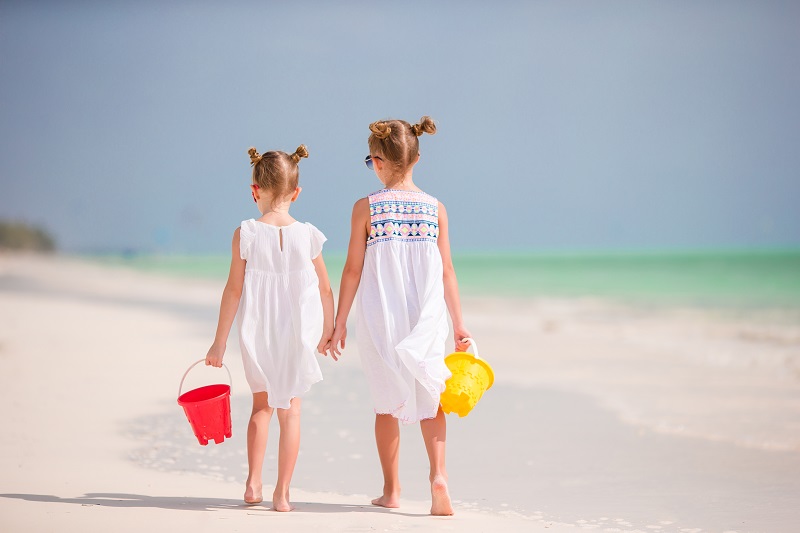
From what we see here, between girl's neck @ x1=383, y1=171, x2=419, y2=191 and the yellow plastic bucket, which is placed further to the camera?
girl's neck @ x1=383, y1=171, x2=419, y2=191

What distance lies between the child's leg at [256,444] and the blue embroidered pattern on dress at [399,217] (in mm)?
744

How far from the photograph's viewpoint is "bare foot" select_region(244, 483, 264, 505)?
3500 millimetres

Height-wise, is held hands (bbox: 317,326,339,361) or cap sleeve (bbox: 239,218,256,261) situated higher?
cap sleeve (bbox: 239,218,256,261)

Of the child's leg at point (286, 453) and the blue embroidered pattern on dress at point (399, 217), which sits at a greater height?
the blue embroidered pattern on dress at point (399, 217)

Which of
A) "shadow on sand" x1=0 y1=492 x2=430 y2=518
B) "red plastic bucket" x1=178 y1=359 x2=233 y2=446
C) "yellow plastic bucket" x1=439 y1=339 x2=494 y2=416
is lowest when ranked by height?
"shadow on sand" x1=0 y1=492 x2=430 y2=518

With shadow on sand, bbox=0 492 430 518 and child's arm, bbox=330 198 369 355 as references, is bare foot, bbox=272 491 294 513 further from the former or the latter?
child's arm, bbox=330 198 369 355

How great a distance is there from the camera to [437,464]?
342cm

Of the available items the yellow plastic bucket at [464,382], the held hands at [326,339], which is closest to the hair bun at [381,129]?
the held hands at [326,339]

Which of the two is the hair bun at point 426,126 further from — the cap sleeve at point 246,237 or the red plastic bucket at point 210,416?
the red plastic bucket at point 210,416

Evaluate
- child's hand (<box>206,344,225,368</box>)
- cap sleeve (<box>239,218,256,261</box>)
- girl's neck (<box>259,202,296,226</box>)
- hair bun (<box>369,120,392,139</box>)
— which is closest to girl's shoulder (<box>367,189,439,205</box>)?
hair bun (<box>369,120,392,139</box>)

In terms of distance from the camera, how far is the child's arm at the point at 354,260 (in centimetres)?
354

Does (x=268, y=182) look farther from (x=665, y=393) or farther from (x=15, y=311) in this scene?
(x=15, y=311)

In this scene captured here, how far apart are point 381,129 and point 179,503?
158 cm

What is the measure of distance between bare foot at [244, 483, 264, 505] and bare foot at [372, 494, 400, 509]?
0.45 meters
